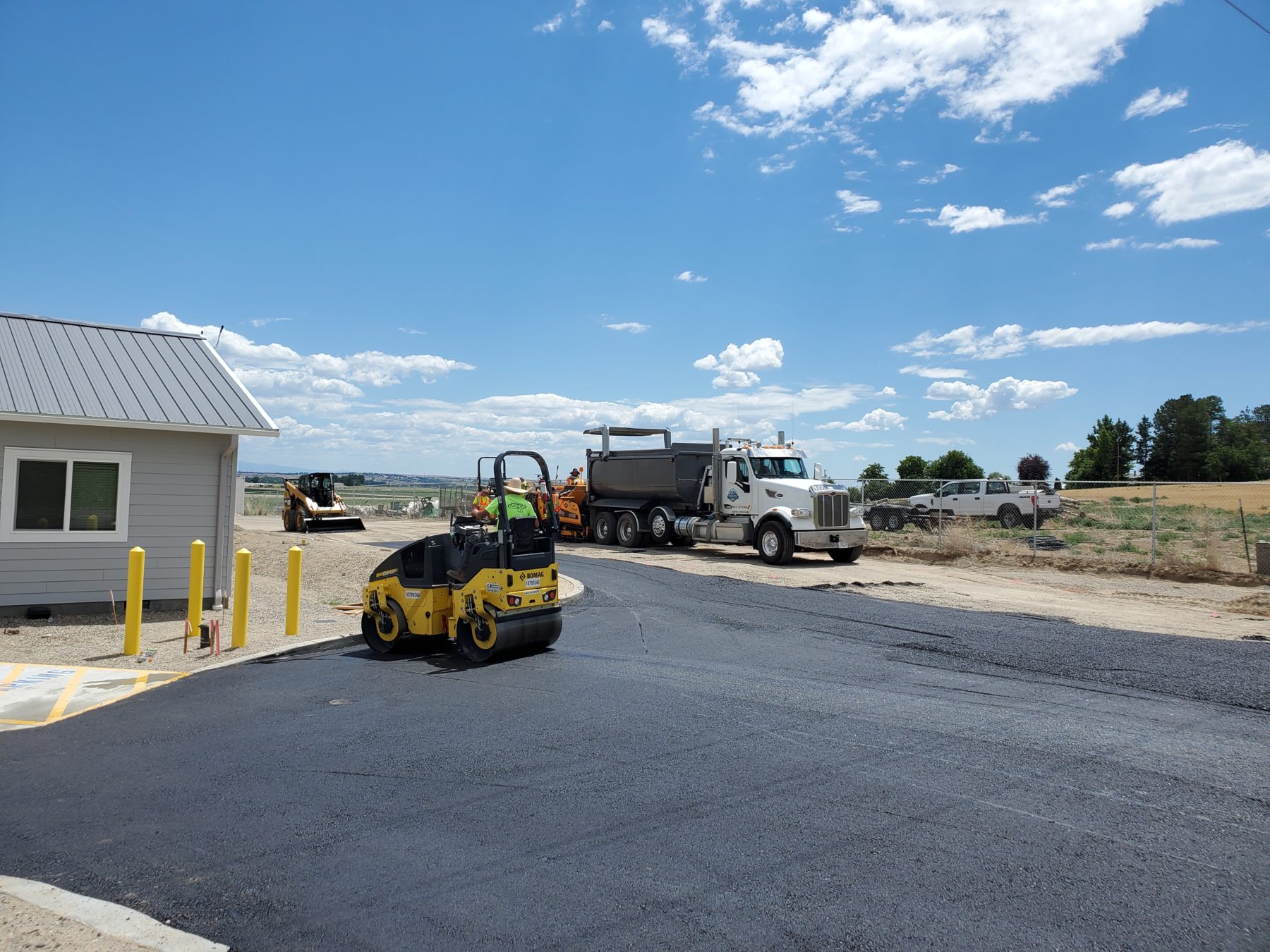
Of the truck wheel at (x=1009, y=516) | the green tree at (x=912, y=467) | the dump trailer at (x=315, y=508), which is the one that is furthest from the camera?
the green tree at (x=912, y=467)

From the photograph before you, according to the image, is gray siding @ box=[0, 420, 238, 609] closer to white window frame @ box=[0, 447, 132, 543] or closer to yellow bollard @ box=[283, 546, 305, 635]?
white window frame @ box=[0, 447, 132, 543]

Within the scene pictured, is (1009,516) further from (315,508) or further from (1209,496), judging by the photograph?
(315,508)

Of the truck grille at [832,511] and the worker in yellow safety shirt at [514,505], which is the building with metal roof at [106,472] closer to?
the worker in yellow safety shirt at [514,505]

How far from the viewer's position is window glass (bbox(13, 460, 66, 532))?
1109 centimetres

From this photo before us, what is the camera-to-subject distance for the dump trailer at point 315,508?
97.5 ft

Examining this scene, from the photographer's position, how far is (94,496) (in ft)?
37.8

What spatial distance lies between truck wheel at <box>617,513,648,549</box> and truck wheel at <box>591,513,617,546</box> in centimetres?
47

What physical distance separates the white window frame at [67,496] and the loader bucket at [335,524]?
1840 centimetres

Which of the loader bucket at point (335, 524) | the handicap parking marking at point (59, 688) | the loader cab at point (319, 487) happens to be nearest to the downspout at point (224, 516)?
the handicap parking marking at point (59, 688)

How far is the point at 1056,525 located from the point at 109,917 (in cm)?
2887

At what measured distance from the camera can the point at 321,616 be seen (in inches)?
471

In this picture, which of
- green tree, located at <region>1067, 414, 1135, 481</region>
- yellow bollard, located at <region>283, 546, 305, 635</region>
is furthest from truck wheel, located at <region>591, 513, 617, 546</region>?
green tree, located at <region>1067, 414, 1135, 481</region>

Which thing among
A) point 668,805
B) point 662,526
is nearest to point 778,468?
point 662,526

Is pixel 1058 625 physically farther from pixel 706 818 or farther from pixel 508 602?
pixel 706 818
